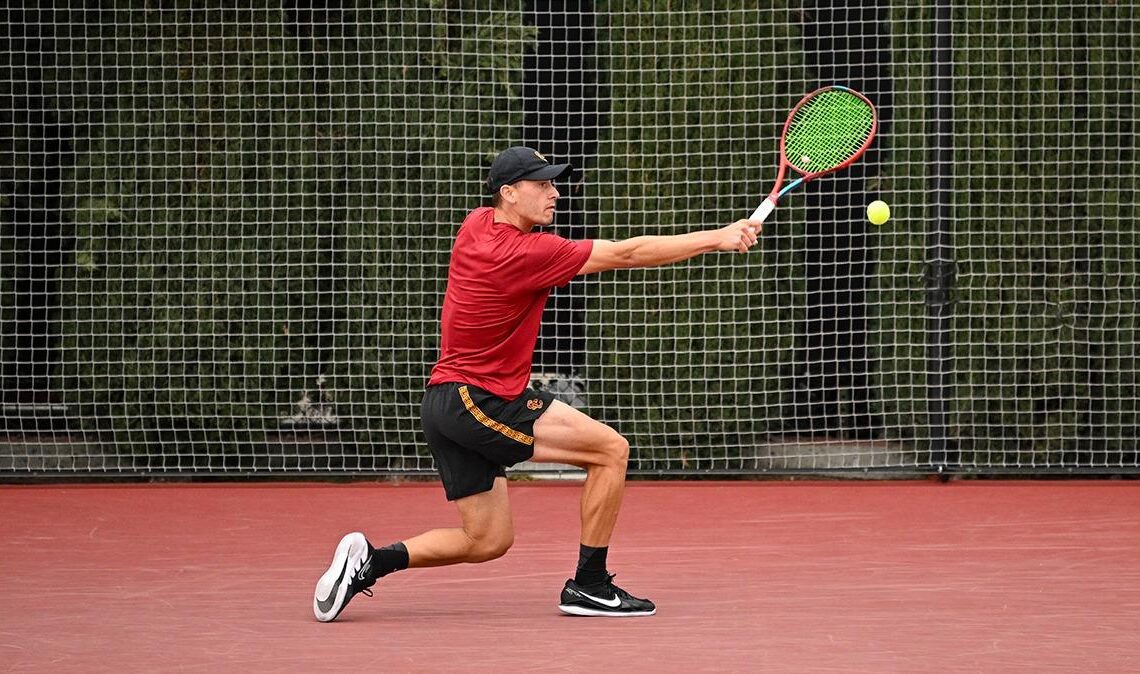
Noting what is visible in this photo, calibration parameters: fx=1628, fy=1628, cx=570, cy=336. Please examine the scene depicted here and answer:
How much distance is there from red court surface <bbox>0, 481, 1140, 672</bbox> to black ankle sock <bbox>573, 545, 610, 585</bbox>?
165 mm

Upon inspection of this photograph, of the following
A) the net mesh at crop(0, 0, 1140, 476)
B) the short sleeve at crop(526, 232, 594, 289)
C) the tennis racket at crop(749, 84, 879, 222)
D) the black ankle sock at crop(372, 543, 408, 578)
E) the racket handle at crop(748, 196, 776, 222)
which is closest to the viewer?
the racket handle at crop(748, 196, 776, 222)

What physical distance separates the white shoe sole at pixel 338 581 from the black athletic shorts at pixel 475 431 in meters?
0.38

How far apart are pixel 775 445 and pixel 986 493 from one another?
125 centimetres

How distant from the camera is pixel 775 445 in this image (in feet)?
31.2

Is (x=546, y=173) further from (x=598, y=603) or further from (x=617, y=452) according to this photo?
(x=598, y=603)

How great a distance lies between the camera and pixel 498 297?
5535mm

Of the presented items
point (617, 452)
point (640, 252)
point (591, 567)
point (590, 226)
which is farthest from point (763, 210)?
point (590, 226)

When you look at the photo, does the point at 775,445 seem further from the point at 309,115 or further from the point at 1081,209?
the point at 309,115


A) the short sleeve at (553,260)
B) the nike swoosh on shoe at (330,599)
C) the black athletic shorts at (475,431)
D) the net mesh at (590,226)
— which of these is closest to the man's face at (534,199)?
the short sleeve at (553,260)

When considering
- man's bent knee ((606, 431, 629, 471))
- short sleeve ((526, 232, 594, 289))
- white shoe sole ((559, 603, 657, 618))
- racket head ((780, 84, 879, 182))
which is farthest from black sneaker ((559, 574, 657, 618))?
racket head ((780, 84, 879, 182))

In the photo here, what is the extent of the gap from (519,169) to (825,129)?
1.45 meters

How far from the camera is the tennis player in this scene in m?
5.50

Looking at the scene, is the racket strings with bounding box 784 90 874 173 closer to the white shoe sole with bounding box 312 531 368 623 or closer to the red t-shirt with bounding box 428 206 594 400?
the red t-shirt with bounding box 428 206 594 400

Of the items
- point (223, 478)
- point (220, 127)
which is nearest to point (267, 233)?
point (220, 127)
